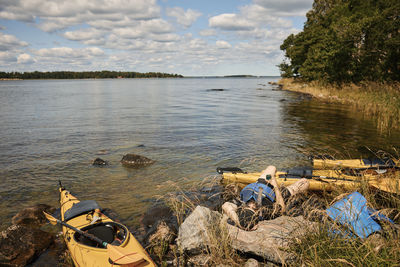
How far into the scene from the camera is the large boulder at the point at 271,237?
4.02 meters

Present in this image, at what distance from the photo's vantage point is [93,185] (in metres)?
8.74

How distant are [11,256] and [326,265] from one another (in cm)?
558

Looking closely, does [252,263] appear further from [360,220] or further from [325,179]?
[325,179]

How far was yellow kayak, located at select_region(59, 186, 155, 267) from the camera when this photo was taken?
4.50 m

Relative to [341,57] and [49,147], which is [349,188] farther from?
[341,57]

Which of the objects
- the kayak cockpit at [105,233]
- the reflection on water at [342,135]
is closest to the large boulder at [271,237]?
the kayak cockpit at [105,233]

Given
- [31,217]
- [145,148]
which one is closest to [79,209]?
[31,217]

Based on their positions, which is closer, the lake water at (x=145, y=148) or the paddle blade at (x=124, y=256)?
the paddle blade at (x=124, y=256)

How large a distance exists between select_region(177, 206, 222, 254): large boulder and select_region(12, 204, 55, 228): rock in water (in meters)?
3.88

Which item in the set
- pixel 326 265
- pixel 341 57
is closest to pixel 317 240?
pixel 326 265

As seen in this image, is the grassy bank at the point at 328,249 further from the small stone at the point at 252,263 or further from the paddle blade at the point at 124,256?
the paddle blade at the point at 124,256

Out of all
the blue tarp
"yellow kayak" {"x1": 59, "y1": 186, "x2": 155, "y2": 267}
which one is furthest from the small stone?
"yellow kayak" {"x1": 59, "y1": 186, "x2": 155, "y2": 267}

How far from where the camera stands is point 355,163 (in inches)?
334

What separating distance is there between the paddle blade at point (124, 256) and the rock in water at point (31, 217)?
9.91 ft
